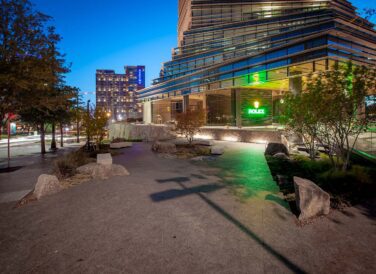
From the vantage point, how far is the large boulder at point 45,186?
22.3 ft

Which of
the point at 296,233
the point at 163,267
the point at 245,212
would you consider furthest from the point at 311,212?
the point at 163,267

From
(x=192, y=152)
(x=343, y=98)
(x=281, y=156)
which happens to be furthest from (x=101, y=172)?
(x=343, y=98)

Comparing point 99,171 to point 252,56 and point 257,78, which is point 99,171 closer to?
point 257,78

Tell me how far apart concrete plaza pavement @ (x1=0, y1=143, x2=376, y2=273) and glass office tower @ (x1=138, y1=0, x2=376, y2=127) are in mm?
7941

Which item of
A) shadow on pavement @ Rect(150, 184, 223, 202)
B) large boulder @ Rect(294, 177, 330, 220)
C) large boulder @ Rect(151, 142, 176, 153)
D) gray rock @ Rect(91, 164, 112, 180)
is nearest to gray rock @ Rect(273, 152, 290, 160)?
shadow on pavement @ Rect(150, 184, 223, 202)

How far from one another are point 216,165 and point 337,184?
5728 mm

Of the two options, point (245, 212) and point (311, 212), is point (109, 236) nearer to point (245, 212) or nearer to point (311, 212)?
point (245, 212)

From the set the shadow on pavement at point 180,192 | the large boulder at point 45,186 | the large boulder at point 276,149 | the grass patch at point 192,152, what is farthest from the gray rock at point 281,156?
the large boulder at point 45,186

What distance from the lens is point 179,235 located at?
4.38 m

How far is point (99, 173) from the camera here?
9.45m

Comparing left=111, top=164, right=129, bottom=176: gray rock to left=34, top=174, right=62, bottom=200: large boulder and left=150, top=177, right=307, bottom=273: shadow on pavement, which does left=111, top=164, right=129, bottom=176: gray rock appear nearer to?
left=150, top=177, right=307, bottom=273: shadow on pavement

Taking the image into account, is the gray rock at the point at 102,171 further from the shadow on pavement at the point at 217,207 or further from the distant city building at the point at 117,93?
the distant city building at the point at 117,93

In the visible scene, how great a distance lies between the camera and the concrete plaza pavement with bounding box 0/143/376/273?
3473mm

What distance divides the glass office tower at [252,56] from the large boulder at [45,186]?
12.5m
